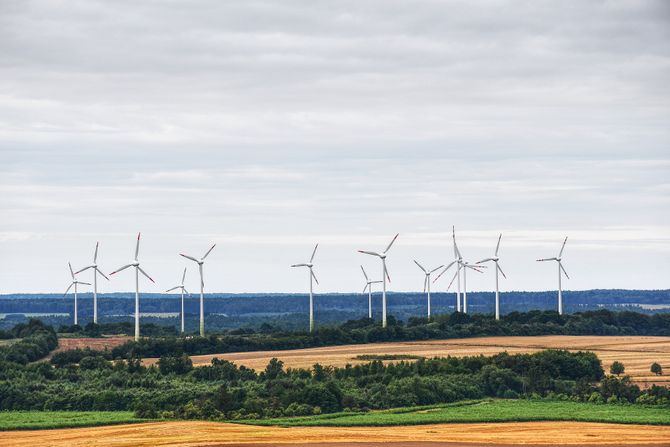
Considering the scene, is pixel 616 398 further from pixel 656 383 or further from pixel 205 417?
pixel 205 417

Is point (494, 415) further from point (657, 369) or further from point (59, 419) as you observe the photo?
point (657, 369)

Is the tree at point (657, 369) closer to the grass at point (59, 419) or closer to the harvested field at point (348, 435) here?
→ the harvested field at point (348, 435)

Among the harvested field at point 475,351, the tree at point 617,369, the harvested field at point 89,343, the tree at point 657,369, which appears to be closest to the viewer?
the tree at point 617,369

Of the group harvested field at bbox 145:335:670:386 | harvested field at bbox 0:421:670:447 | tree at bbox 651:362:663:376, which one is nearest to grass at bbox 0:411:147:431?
harvested field at bbox 0:421:670:447

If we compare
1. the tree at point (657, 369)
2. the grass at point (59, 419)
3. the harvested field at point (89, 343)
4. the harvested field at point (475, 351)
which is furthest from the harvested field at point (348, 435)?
the harvested field at point (89, 343)

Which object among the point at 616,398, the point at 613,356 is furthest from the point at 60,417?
the point at 613,356

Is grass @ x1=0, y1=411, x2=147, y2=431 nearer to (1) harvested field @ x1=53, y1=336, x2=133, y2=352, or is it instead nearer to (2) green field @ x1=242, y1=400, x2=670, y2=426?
(2) green field @ x1=242, y1=400, x2=670, y2=426

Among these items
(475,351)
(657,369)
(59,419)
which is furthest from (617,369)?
(59,419)

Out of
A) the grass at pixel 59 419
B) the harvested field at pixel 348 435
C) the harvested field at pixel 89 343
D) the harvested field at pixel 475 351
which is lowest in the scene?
the harvested field at pixel 348 435
